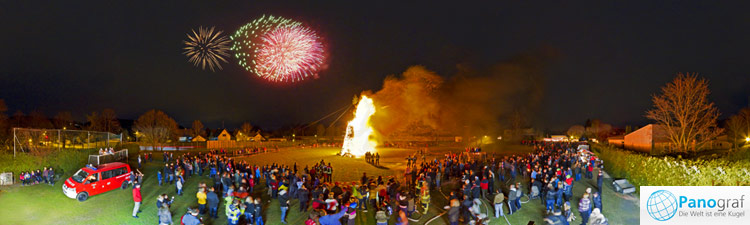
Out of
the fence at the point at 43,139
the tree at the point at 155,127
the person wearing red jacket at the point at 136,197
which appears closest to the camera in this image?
the person wearing red jacket at the point at 136,197

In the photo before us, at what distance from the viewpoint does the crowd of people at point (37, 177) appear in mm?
21328

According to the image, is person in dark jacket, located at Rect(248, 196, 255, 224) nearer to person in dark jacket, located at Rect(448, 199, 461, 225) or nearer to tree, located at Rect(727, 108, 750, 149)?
person in dark jacket, located at Rect(448, 199, 461, 225)

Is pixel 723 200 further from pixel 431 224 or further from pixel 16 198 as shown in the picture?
pixel 16 198

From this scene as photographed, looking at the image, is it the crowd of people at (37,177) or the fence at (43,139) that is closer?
the crowd of people at (37,177)

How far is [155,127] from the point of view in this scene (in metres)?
68.2

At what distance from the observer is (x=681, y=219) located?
13.8 m

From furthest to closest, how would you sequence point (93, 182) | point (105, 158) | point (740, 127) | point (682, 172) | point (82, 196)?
point (740, 127), point (105, 158), point (93, 182), point (82, 196), point (682, 172)

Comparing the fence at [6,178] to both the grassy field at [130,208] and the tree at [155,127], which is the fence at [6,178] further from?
the tree at [155,127]

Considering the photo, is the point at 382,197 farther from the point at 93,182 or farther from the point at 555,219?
the point at 93,182

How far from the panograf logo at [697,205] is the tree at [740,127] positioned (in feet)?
125

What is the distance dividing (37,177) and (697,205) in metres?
30.6

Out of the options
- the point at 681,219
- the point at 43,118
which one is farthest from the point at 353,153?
the point at 43,118

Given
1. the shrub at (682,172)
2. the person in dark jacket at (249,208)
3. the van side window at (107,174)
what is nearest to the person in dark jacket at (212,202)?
the person in dark jacket at (249,208)

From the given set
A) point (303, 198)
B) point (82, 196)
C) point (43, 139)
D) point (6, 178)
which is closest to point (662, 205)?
point (303, 198)
